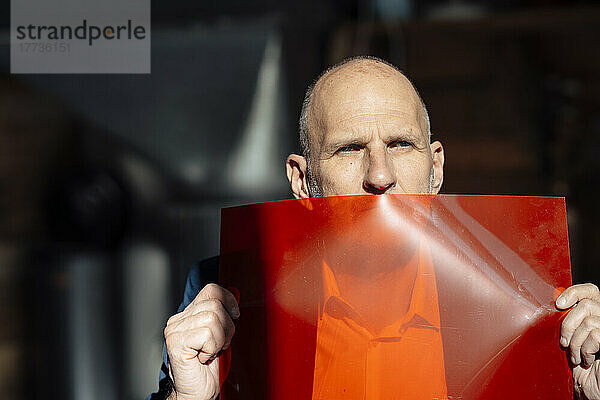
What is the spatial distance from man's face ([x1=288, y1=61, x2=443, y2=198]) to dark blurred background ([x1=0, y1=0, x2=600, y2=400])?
96cm

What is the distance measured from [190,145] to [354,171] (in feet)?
3.91

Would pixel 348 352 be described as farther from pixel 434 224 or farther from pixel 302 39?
pixel 302 39

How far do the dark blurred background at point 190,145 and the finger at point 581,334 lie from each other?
131cm

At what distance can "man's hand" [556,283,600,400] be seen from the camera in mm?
826

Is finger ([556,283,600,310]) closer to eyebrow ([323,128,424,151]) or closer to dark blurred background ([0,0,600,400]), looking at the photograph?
eyebrow ([323,128,424,151])

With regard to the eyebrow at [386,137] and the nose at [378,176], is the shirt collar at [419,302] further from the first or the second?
the eyebrow at [386,137]

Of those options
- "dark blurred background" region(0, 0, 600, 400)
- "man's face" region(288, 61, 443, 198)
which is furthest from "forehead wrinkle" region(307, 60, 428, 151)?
"dark blurred background" region(0, 0, 600, 400)

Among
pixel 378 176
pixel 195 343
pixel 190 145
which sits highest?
pixel 190 145

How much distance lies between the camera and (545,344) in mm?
852

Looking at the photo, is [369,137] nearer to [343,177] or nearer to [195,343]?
[343,177]

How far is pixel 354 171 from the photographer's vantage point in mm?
1085

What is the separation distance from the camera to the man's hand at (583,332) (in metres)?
0.83

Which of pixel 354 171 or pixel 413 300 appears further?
pixel 354 171

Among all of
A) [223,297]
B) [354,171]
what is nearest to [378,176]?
[354,171]
